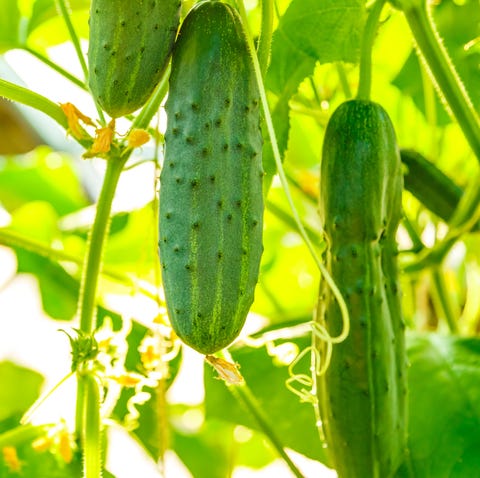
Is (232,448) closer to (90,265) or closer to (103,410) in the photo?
(103,410)

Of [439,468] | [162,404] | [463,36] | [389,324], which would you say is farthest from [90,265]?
[463,36]

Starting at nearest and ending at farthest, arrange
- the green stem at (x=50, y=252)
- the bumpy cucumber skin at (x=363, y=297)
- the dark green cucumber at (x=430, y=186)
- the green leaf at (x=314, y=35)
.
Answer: the bumpy cucumber skin at (x=363, y=297), the green leaf at (x=314, y=35), the dark green cucumber at (x=430, y=186), the green stem at (x=50, y=252)

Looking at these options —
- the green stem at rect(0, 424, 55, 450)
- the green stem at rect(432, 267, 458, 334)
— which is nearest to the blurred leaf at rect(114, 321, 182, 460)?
the green stem at rect(0, 424, 55, 450)

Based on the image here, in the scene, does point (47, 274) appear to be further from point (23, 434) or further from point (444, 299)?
point (444, 299)

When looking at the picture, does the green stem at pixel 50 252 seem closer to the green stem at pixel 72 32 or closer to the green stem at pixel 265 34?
the green stem at pixel 72 32

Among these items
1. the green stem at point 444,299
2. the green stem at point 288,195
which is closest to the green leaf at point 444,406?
the green stem at point 444,299

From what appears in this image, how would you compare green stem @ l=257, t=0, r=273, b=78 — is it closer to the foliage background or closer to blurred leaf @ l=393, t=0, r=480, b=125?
the foliage background
